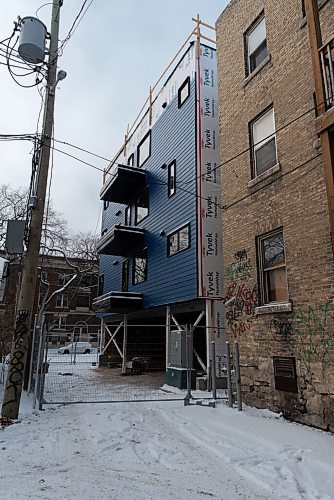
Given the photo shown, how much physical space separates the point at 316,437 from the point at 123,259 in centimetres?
1414

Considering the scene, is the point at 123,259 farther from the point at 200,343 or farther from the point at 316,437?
the point at 316,437

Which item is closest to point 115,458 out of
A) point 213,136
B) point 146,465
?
point 146,465

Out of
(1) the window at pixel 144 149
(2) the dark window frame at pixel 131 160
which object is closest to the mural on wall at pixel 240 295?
(1) the window at pixel 144 149

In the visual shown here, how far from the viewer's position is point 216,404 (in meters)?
8.11

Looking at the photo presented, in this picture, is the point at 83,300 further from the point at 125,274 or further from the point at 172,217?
the point at 172,217

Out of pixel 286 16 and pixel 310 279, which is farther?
pixel 286 16

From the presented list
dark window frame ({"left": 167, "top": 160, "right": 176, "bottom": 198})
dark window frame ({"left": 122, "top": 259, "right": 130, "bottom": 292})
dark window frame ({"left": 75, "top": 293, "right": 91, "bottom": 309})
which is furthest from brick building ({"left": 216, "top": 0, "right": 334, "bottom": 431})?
dark window frame ({"left": 75, "top": 293, "right": 91, "bottom": 309})

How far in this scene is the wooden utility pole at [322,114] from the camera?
19.5 feet

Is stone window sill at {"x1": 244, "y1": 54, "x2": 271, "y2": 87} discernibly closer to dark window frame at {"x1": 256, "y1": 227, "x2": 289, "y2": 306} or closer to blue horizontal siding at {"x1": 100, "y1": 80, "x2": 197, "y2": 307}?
blue horizontal siding at {"x1": 100, "y1": 80, "x2": 197, "y2": 307}

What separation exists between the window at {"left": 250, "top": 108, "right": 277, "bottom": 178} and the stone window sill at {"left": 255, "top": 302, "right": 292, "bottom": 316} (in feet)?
10.7

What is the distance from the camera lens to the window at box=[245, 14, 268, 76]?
977 cm

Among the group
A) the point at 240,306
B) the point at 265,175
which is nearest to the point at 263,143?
the point at 265,175

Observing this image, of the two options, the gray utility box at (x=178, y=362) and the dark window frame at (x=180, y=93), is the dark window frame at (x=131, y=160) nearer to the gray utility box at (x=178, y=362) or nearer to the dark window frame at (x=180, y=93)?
the dark window frame at (x=180, y=93)

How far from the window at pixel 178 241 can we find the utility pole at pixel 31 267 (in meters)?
5.94
